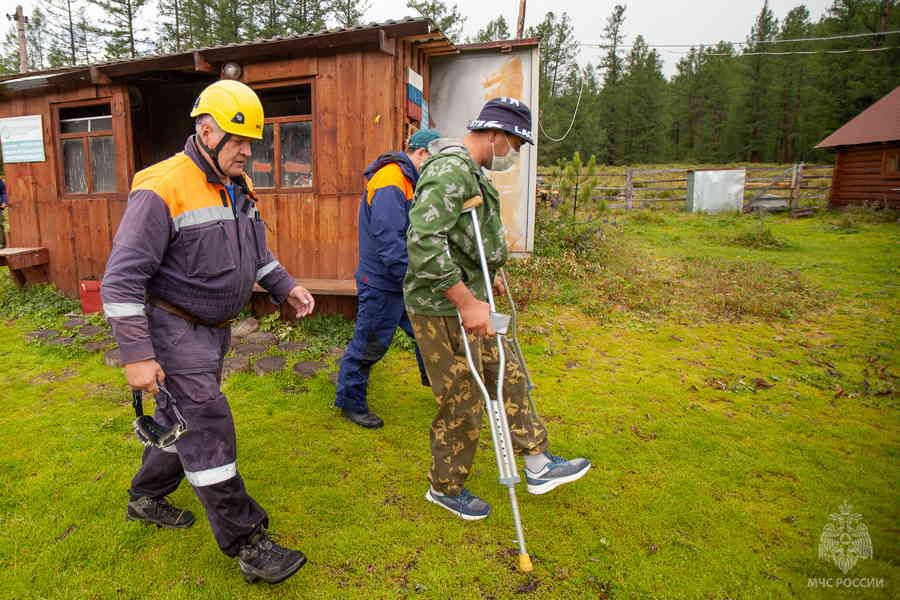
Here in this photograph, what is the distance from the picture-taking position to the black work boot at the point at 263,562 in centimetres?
240

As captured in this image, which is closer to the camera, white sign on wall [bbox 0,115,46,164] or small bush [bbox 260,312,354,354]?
small bush [bbox 260,312,354,354]

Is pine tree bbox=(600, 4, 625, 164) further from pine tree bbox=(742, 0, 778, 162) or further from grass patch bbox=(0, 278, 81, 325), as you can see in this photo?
grass patch bbox=(0, 278, 81, 325)

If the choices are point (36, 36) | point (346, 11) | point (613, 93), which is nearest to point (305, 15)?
point (346, 11)

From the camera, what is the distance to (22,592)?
2420 millimetres

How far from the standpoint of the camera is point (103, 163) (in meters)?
8.11

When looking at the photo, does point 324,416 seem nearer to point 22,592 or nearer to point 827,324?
point 22,592

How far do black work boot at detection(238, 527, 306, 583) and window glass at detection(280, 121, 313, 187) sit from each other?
5443 mm

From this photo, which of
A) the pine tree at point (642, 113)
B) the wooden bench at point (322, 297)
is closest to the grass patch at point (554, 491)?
the wooden bench at point (322, 297)

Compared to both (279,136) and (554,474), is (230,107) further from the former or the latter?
(279,136)

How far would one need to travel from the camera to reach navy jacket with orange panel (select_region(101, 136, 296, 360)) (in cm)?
206

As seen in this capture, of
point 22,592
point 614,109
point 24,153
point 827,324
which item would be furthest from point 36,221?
point 614,109

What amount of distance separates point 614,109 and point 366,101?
5402 cm

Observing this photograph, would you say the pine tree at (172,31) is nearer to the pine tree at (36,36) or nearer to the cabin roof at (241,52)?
the pine tree at (36,36)

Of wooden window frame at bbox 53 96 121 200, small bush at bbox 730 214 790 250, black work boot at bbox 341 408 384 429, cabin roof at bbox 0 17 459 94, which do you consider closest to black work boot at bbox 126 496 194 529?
black work boot at bbox 341 408 384 429
